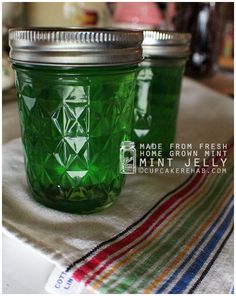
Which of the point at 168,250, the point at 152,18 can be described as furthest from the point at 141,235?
the point at 152,18

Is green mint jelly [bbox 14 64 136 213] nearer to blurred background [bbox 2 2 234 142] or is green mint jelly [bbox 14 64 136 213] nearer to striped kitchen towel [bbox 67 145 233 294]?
striped kitchen towel [bbox 67 145 233 294]

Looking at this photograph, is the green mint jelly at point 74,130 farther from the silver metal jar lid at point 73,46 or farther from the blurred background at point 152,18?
the blurred background at point 152,18

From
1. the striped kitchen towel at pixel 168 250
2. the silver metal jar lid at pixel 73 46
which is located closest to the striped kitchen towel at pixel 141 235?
the striped kitchen towel at pixel 168 250

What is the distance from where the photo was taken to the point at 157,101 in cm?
38

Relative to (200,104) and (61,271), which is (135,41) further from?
(200,104)

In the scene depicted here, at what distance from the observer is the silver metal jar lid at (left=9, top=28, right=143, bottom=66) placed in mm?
242

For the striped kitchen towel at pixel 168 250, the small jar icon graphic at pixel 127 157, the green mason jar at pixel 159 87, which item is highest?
the green mason jar at pixel 159 87

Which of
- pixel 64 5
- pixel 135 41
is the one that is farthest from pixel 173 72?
pixel 64 5

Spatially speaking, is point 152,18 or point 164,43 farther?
point 152,18

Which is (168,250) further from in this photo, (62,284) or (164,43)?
(164,43)

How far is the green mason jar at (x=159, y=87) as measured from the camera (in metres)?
0.35

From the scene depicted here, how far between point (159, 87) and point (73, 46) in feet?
0.48

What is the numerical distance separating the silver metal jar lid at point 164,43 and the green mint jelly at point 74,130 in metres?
0.07

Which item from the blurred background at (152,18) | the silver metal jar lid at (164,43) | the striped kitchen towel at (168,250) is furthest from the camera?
the blurred background at (152,18)
